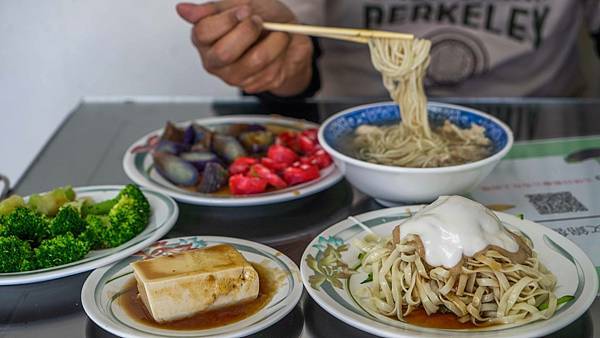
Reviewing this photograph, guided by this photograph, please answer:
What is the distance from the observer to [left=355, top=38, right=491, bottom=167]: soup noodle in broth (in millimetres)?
1696

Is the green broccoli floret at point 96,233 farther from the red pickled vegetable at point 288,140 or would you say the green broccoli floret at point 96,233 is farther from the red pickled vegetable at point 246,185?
the red pickled vegetable at point 288,140

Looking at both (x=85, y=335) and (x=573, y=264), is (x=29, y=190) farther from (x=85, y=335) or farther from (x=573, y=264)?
(x=573, y=264)

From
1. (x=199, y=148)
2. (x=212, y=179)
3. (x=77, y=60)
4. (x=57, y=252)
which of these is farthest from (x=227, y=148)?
(x=77, y=60)

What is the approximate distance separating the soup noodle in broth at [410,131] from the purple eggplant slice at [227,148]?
300 mm

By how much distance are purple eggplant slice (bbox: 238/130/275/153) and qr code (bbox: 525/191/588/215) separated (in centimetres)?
65

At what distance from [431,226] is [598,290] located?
0.98ft

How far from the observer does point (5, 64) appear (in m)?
2.54

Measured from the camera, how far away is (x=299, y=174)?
1.75 metres

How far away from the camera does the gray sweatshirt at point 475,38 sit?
8.13 ft

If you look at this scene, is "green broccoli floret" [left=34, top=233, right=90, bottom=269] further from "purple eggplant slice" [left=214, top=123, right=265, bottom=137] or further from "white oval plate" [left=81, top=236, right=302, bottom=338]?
"purple eggplant slice" [left=214, top=123, right=265, bottom=137]

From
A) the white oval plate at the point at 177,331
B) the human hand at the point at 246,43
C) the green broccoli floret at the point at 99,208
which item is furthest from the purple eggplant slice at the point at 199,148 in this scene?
the white oval plate at the point at 177,331

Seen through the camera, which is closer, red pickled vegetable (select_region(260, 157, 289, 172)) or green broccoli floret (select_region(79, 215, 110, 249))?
green broccoli floret (select_region(79, 215, 110, 249))

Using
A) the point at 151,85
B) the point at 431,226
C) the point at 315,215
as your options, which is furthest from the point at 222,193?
the point at 151,85

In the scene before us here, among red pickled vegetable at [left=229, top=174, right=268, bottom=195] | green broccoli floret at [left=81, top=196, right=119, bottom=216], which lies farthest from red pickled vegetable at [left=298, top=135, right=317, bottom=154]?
green broccoli floret at [left=81, top=196, right=119, bottom=216]
